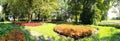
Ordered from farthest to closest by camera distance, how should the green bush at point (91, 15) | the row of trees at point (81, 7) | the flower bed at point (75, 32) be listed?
1. the row of trees at point (81, 7)
2. the green bush at point (91, 15)
3. the flower bed at point (75, 32)

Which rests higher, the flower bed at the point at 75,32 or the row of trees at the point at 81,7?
the row of trees at the point at 81,7

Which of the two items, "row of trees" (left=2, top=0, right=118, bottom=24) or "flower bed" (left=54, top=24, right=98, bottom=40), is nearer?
"flower bed" (left=54, top=24, right=98, bottom=40)

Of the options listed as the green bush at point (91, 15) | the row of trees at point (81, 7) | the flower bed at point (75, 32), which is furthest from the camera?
the row of trees at point (81, 7)

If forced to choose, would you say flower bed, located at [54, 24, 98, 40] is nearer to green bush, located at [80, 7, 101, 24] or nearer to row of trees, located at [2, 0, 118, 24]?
green bush, located at [80, 7, 101, 24]

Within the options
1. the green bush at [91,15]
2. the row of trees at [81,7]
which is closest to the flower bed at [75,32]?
the green bush at [91,15]

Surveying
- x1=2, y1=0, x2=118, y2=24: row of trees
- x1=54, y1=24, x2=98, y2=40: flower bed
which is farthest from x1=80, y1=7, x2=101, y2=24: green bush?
x1=54, y1=24, x2=98, y2=40: flower bed

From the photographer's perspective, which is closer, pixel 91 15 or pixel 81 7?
pixel 91 15

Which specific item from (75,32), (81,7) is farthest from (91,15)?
(75,32)

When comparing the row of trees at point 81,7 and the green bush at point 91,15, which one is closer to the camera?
the green bush at point 91,15

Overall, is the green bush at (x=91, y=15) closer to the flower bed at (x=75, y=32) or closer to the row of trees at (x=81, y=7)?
the row of trees at (x=81, y=7)

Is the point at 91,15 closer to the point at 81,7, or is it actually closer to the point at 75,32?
the point at 81,7

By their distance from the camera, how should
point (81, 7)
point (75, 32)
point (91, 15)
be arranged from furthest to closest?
point (81, 7), point (91, 15), point (75, 32)

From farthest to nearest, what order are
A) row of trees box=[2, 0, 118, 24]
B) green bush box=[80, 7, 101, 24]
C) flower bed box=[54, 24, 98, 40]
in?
1. row of trees box=[2, 0, 118, 24]
2. green bush box=[80, 7, 101, 24]
3. flower bed box=[54, 24, 98, 40]

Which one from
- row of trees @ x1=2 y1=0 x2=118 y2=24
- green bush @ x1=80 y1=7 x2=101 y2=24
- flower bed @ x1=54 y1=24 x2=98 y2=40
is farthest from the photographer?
row of trees @ x1=2 y1=0 x2=118 y2=24
